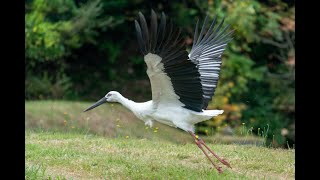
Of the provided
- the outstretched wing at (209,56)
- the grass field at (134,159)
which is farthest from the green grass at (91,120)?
the outstretched wing at (209,56)

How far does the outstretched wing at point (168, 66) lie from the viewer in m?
5.14

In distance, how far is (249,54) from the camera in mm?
13250

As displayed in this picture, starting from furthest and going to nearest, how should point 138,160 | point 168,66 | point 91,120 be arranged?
point 91,120
point 138,160
point 168,66

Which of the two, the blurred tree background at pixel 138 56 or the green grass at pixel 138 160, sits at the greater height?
the blurred tree background at pixel 138 56

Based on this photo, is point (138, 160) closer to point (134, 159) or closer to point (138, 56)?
point (134, 159)

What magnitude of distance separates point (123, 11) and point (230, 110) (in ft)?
13.2

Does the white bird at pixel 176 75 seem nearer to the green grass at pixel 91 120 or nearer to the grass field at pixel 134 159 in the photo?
the grass field at pixel 134 159

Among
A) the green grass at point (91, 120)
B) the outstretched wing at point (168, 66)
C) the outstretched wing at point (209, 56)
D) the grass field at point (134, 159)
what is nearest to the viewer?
the outstretched wing at point (168, 66)

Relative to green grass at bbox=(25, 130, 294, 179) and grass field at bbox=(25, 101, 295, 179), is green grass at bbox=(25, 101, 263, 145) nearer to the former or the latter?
grass field at bbox=(25, 101, 295, 179)

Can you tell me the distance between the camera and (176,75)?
5.51 metres

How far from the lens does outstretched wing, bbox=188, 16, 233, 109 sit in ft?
21.3

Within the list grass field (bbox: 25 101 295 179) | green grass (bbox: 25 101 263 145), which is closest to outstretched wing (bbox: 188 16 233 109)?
grass field (bbox: 25 101 295 179)

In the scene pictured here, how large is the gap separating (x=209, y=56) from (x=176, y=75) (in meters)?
1.20

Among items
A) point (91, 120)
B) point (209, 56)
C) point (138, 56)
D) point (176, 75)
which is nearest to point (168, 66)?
point (176, 75)
